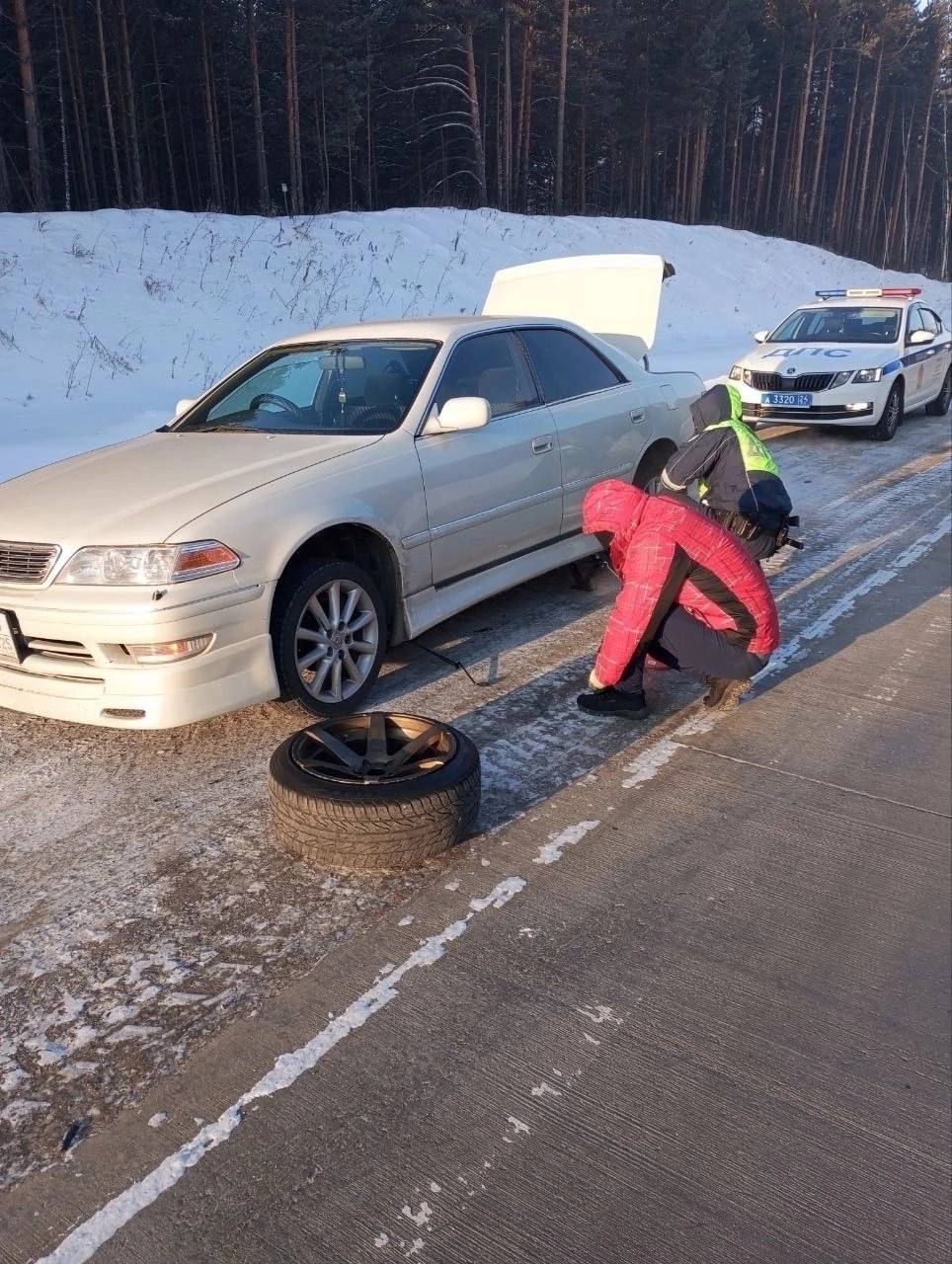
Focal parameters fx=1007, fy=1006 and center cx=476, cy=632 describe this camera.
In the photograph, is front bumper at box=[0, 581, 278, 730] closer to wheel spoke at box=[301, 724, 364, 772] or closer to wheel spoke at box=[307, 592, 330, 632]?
wheel spoke at box=[307, 592, 330, 632]

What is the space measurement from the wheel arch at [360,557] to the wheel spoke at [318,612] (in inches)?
4.5

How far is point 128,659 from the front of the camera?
360 cm

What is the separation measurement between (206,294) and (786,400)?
11.4 meters

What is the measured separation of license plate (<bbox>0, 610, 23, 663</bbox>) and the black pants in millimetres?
2380

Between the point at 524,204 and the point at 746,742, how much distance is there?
36.3 m

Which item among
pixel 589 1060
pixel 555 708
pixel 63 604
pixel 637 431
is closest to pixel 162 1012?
pixel 589 1060

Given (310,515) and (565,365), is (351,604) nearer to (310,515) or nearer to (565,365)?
(310,515)

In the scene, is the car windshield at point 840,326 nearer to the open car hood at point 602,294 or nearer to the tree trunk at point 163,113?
the open car hood at point 602,294

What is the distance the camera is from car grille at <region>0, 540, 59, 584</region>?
12.0 feet

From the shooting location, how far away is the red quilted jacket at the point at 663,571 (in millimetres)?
3947

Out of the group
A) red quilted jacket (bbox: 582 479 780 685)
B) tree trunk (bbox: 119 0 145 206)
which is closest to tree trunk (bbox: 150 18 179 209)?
tree trunk (bbox: 119 0 145 206)

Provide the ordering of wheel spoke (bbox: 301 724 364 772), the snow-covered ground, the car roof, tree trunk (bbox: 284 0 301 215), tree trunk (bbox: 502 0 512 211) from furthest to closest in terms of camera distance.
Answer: tree trunk (bbox: 502 0 512 211) < tree trunk (bbox: 284 0 301 215) < the snow-covered ground < the car roof < wheel spoke (bbox: 301 724 364 772)

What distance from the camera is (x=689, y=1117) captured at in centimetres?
223

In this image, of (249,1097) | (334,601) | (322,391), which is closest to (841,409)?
(322,391)
